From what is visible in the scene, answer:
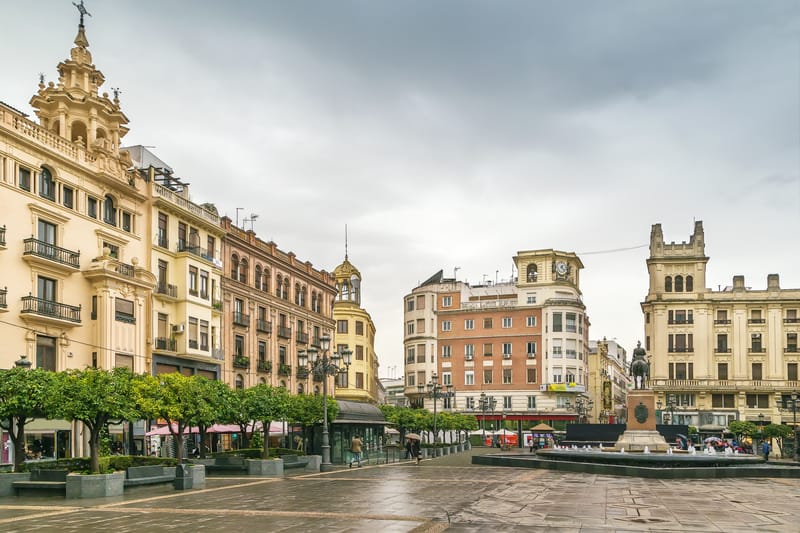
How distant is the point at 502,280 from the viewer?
105062 mm

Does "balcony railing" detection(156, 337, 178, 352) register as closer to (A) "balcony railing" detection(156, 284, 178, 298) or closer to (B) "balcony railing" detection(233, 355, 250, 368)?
(A) "balcony railing" detection(156, 284, 178, 298)

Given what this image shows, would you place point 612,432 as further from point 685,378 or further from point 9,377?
point 9,377

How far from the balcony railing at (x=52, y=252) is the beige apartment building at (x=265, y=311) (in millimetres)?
14297

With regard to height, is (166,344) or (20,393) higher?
(166,344)

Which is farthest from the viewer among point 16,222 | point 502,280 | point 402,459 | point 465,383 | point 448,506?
point 502,280

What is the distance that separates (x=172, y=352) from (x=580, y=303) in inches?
2172

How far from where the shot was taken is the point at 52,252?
132ft

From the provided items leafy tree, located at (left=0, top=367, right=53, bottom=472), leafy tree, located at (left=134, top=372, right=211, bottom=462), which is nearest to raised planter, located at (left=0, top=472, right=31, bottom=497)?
leafy tree, located at (left=0, top=367, right=53, bottom=472)

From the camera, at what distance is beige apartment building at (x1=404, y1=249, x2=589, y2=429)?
9062 cm

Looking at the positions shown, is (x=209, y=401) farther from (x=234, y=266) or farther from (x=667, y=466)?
(x=234, y=266)

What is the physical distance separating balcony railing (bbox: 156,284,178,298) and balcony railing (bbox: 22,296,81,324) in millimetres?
6951

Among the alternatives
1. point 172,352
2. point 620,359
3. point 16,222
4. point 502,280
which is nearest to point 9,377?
point 16,222

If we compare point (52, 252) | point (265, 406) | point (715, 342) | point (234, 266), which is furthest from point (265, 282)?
point (715, 342)

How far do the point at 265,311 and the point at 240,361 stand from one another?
19.0 ft
